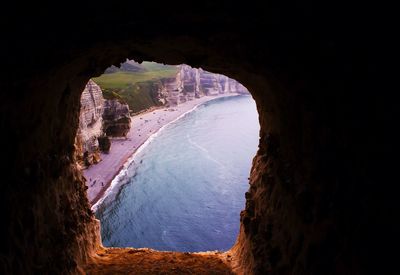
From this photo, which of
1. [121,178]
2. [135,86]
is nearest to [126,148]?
[121,178]

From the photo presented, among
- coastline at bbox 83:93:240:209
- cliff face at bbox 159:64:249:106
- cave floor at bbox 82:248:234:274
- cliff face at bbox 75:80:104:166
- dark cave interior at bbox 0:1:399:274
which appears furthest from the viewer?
cliff face at bbox 159:64:249:106

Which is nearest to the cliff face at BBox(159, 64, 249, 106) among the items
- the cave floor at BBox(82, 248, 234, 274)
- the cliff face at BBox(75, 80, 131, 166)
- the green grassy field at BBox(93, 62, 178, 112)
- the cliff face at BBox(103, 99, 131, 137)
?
the green grassy field at BBox(93, 62, 178, 112)

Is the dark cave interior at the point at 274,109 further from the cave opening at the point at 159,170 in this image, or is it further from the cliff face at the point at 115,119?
the cliff face at the point at 115,119

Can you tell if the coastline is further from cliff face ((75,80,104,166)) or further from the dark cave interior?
the dark cave interior

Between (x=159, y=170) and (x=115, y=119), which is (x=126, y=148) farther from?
(x=159, y=170)

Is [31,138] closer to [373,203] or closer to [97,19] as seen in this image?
[97,19]

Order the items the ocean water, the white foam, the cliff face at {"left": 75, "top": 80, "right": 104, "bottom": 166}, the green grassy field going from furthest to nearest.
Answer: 1. the green grassy field
2. the cliff face at {"left": 75, "top": 80, "right": 104, "bottom": 166}
3. the white foam
4. the ocean water

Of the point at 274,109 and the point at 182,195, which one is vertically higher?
the point at 274,109
